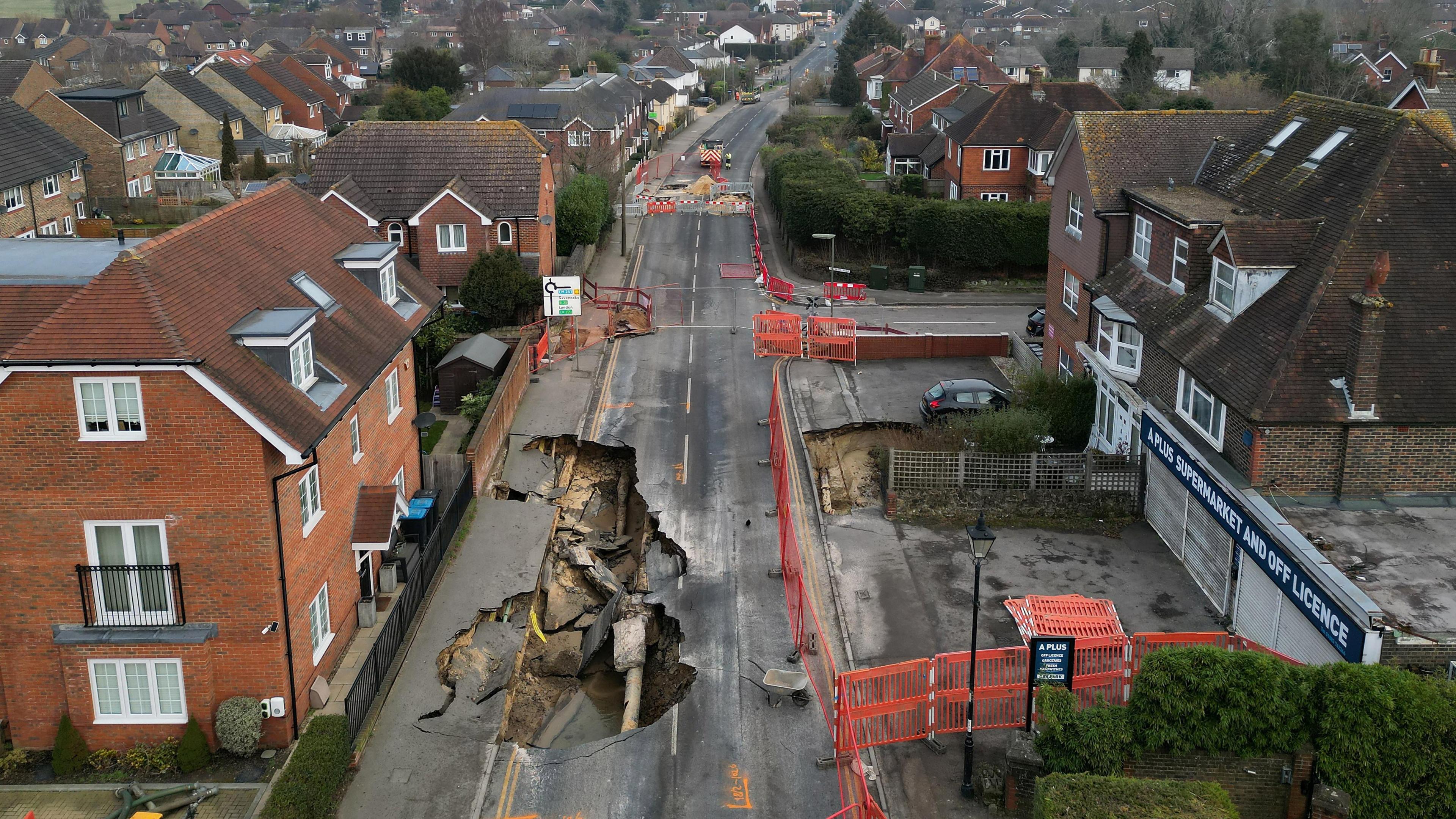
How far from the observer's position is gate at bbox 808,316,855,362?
4188cm

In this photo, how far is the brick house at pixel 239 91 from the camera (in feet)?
305

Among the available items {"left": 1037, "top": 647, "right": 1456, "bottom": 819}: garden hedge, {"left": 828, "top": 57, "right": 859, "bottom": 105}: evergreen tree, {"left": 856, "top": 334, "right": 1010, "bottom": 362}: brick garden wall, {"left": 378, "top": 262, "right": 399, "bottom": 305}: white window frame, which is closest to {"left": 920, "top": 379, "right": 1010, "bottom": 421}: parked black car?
{"left": 856, "top": 334, "right": 1010, "bottom": 362}: brick garden wall

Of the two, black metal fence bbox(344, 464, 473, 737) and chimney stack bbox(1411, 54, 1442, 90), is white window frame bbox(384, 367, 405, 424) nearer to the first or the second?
black metal fence bbox(344, 464, 473, 737)

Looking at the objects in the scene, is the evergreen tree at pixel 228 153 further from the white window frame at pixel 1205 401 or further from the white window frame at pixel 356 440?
the white window frame at pixel 1205 401

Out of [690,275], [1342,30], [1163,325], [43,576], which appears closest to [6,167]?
[690,275]

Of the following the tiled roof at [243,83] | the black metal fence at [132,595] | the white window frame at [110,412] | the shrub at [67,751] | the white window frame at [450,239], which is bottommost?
the shrub at [67,751]

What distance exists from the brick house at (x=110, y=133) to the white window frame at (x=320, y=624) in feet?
171

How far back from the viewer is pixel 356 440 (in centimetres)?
2391

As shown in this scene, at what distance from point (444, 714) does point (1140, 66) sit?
8786 centimetres

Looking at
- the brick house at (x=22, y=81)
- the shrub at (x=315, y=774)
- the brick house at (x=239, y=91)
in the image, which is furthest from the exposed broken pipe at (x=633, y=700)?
the brick house at (x=239, y=91)

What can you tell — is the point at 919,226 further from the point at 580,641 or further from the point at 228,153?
the point at 228,153

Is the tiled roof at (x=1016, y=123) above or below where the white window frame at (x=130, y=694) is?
above

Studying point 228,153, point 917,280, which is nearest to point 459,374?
point 917,280

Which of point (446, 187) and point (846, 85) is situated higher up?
point (846, 85)
